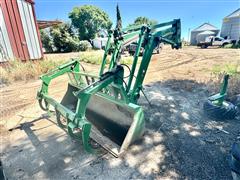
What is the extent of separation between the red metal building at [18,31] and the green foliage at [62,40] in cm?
954

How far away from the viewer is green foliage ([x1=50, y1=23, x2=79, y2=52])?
16.4 m

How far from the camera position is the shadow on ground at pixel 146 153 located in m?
2.10

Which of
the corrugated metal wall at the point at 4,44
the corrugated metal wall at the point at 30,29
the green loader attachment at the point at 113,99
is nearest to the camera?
the green loader attachment at the point at 113,99

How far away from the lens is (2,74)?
594 cm

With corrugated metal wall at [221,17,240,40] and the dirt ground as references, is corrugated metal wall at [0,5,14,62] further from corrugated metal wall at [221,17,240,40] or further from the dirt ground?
corrugated metal wall at [221,17,240,40]

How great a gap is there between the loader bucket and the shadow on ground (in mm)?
195

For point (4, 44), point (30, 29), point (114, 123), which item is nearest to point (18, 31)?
point (30, 29)

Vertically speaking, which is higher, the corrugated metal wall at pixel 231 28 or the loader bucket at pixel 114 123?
the corrugated metal wall at pixel 231 28

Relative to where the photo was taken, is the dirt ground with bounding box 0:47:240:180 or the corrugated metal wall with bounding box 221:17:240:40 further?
the corrugated metal wall with bounding box 221:17:240:40

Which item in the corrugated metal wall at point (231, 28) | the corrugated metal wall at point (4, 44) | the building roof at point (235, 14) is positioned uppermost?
the building roof at point (235, 14)

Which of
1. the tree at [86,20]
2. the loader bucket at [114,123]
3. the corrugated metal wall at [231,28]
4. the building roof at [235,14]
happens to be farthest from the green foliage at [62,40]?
the building roof at [235,14]

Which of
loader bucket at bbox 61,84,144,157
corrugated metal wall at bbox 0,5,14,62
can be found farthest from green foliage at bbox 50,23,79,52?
loader bucket at bbox 61,84,144,157

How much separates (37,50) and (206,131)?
747 cm

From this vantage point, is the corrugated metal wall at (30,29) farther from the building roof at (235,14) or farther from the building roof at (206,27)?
the building roof at (206,27)
